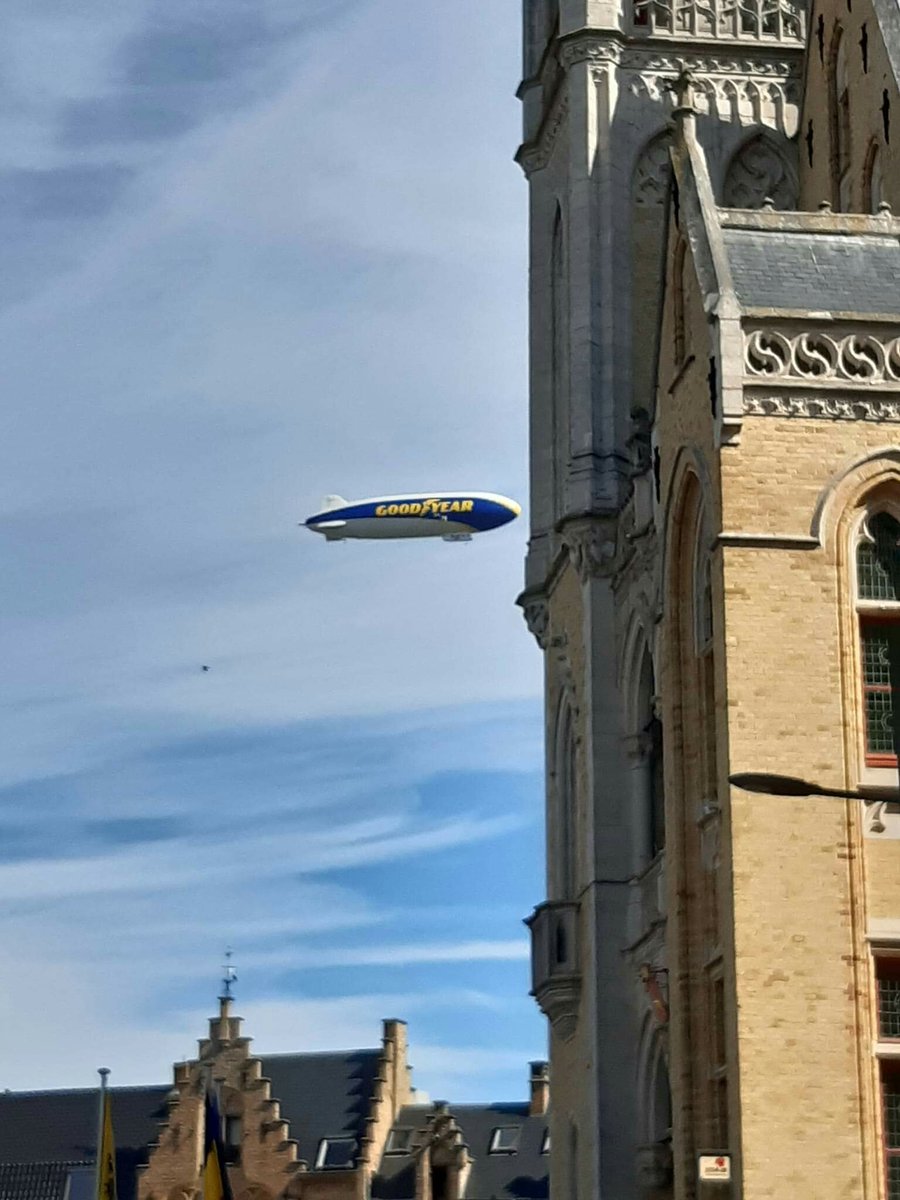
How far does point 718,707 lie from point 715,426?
3179mm

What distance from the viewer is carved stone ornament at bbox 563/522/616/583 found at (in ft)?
143

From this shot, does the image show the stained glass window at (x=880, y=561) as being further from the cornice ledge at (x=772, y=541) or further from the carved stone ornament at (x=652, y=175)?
the carved stone ornament at (x=652, y=175)

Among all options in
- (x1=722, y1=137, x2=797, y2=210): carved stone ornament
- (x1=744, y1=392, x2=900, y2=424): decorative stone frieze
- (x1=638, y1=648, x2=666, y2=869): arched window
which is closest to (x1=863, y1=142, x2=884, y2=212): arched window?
(x1=722, y1=137, x2=797, y2=210): carved stone ornament

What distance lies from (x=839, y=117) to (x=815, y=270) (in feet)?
35.5

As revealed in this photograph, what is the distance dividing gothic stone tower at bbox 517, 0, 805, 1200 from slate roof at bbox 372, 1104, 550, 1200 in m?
44.4

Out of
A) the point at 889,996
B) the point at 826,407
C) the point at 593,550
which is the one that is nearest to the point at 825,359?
the point at 826,407

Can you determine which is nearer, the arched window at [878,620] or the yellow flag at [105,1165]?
the arched window at [878,620]

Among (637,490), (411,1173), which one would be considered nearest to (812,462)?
(637,490)

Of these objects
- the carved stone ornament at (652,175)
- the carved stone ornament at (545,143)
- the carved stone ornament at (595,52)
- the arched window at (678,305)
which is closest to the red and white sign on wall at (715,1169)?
the arched window at (678,305)

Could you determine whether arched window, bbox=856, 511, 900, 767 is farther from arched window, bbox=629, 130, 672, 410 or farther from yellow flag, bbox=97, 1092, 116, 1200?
yellow flag, bbox=97, 1092, 116, 1200

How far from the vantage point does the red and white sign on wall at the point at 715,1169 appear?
28812 mm

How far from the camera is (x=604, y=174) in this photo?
46312 mm

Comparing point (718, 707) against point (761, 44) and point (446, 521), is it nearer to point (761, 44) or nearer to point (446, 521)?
point (761, 44)

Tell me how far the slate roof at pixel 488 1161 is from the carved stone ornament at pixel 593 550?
4762 cm
